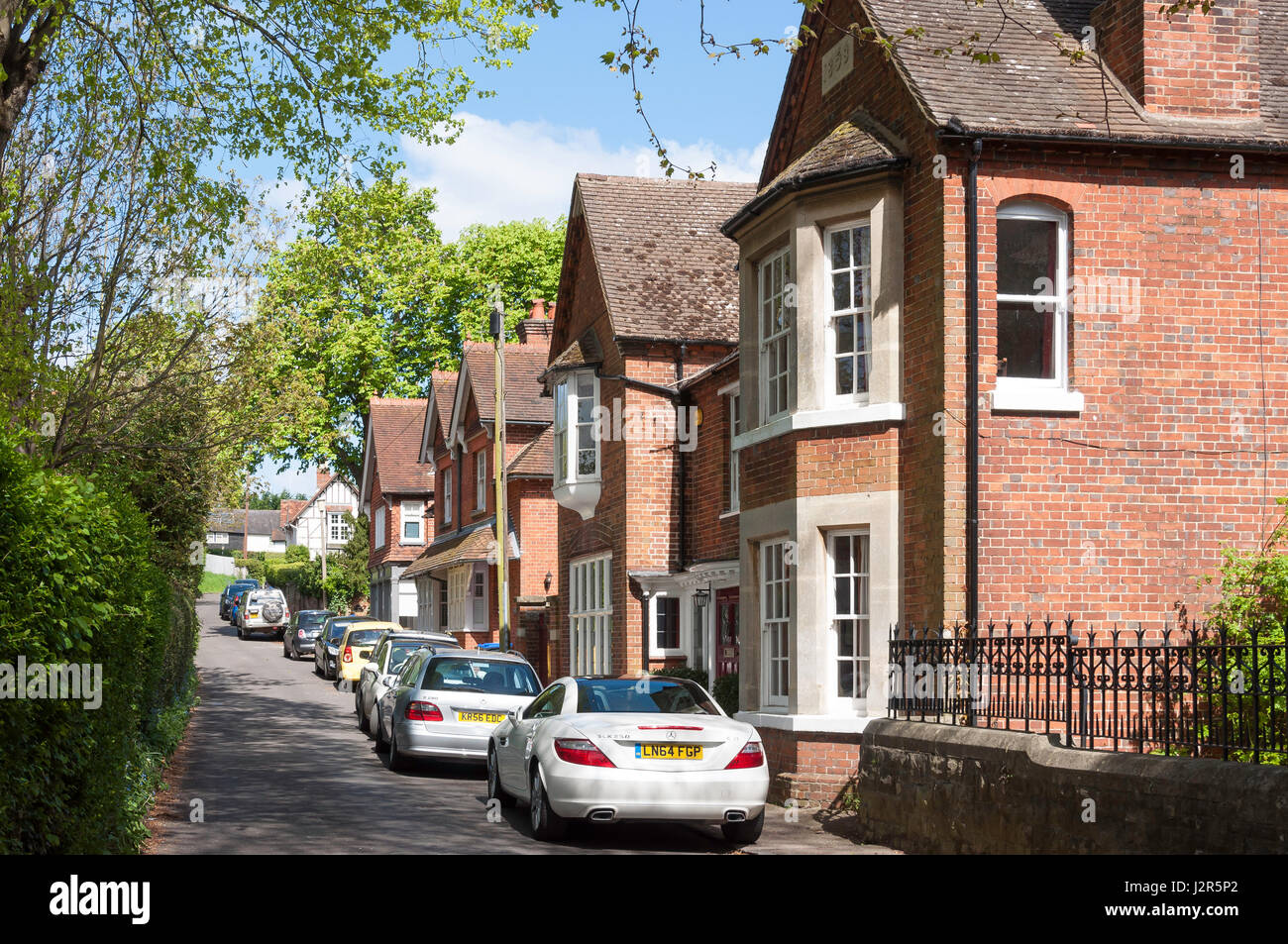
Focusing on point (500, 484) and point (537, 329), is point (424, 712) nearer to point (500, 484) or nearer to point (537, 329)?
point (500, 484)

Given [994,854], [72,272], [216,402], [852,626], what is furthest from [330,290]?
A: [994,854]

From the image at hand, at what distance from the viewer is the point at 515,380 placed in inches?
1533

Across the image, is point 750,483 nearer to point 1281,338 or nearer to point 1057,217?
point 1057,217

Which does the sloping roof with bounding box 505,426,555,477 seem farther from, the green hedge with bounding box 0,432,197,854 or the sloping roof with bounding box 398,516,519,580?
the green hedge with bounding box 0,432,197,854

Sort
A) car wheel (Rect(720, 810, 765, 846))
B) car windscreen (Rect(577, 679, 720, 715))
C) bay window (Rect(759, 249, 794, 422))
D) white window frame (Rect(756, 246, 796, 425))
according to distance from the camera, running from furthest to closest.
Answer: bay window (Rect(759, 249, 794, 422))
white window frame (Rect(756, 246, 796, 425))
car windscreen (Rect(577, 679, 720, 715))
car wheel (Rect(720, 810, 765, 846))

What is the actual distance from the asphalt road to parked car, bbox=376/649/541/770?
0.45m

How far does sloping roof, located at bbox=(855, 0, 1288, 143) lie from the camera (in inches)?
598

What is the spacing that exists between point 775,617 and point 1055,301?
5.21 m

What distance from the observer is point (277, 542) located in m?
139

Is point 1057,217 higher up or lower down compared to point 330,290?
lower down

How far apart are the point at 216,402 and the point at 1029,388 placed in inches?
527

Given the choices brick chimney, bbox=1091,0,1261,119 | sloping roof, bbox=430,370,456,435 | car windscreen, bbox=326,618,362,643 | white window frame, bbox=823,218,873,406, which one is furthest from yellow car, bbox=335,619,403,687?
brick chimney, bbox=1091,0,1261,119

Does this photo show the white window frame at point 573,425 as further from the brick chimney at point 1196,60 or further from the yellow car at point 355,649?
the brick chimney at point 1196,60
